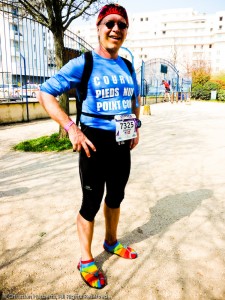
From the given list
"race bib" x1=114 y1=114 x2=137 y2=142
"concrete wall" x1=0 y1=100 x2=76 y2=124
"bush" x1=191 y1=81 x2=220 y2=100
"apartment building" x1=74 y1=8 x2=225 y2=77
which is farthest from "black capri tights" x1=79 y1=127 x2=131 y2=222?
"apartment building" x1=74 y1=8 x2=225 y2=77

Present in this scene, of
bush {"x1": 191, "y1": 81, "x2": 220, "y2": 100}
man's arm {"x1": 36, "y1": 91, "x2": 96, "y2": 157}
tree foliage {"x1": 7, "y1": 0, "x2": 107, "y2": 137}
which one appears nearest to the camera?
man's arm {"x1": 36, "y1": 91, "x2": 96, "y2": 157}

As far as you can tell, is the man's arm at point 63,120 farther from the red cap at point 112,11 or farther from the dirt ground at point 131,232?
the dirt ground at point 131,232

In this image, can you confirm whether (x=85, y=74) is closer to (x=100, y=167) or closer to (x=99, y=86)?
(x=99, y=86)

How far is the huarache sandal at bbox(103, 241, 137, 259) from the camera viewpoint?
2240 mm

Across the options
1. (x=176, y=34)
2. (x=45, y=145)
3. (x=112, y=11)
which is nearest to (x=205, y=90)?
(x=45, y=145)

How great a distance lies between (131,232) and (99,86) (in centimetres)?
160

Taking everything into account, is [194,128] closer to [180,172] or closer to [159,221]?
[180,172]

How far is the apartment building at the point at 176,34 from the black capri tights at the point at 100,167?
257ft

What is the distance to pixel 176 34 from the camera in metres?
82.5

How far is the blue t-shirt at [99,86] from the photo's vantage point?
1.78 m

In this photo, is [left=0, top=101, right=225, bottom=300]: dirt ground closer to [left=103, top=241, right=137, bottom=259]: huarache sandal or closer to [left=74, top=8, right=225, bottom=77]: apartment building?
[left=103, top=241, right=137, bottom=259]: huarache sandal

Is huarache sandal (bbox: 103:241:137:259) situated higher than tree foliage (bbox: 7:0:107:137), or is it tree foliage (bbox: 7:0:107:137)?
tree foliage (bbox: 7:0:107:137)

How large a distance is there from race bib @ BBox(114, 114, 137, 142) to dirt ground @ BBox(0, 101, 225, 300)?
110 cm

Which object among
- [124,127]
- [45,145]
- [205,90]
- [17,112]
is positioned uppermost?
[205,90]
